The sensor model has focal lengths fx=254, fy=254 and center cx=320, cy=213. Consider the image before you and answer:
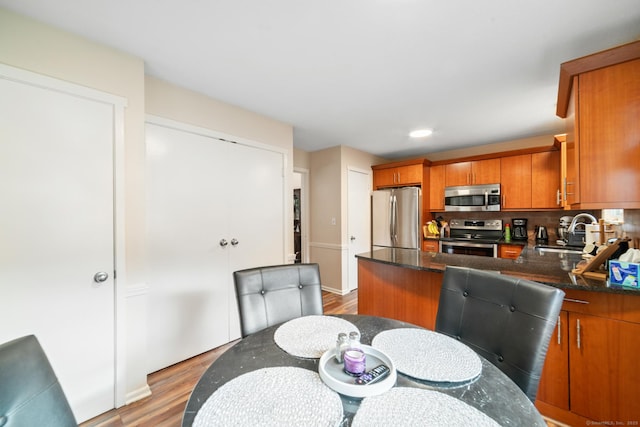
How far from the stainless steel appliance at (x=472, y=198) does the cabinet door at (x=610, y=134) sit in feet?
7.32

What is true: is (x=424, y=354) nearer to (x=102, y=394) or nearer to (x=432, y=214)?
(x=102, y=394)

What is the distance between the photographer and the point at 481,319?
3.82 ft

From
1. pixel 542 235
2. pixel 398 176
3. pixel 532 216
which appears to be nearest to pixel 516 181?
pixel 532 216

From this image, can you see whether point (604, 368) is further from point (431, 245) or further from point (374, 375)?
point (431, 245)

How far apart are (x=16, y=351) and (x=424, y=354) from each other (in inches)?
48.2

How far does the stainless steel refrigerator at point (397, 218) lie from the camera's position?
4.04m

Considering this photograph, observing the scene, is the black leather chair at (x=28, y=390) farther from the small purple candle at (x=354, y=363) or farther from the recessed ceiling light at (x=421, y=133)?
the recessed ceiling light at (x=421, y=133)

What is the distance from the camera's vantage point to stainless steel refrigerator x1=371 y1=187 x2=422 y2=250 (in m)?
4.04

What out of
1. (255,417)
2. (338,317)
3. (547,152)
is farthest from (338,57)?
(547,152)

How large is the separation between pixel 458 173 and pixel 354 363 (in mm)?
3939

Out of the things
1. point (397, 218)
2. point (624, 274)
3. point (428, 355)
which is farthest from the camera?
point (397, 218)

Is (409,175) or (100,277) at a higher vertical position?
(409,175)

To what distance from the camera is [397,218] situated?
4184mm

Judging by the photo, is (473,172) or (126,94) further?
(473,172)
